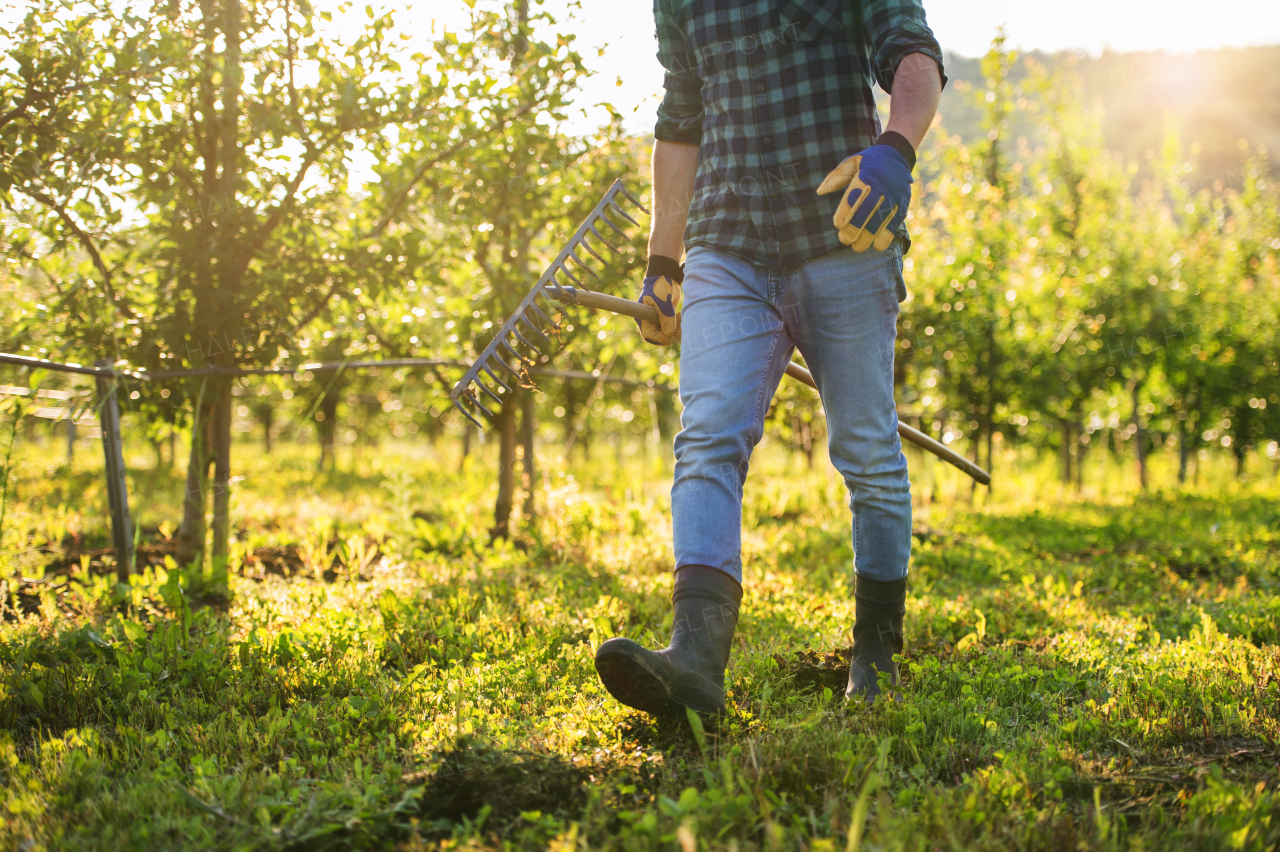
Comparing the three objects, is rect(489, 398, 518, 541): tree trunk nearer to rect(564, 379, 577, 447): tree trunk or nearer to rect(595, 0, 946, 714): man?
rect(595, 0, 946, 714): man

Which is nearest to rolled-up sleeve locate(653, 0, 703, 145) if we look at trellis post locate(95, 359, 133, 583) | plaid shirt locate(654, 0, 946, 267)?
plaid shirt locate(654, 0, 946, 267)

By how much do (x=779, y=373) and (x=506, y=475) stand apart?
3.15 metres

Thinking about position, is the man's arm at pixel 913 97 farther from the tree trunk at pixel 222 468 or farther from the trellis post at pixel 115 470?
the tree trunk at pixel 222 468

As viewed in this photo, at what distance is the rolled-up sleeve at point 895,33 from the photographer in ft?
6.09

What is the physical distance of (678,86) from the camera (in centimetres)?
224

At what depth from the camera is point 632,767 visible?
5.21ft

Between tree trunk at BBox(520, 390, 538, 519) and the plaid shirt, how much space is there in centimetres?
310

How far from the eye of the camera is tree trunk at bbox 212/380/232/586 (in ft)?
11.8

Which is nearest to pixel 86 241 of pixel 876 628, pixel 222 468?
pixel 222 468

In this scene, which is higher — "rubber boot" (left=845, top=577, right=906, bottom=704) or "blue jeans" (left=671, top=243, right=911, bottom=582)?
"blue jeans" (left=671, top=243, right=911, bottom=582)

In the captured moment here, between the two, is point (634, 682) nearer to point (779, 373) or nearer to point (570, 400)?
point (779, 373)

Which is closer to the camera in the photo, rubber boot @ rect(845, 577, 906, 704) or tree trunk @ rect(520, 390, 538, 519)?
rubber boot @ rect(845, 577, 906, 704)

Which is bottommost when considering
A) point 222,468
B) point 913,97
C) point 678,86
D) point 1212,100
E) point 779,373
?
point 222,468

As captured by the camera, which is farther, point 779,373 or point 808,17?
point 779,373
